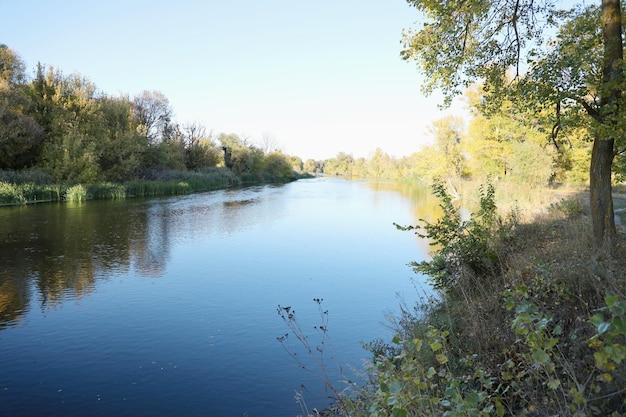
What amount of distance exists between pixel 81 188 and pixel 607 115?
28.8 meters

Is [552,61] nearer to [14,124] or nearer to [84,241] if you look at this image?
[84,241]

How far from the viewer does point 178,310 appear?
8.42 metres

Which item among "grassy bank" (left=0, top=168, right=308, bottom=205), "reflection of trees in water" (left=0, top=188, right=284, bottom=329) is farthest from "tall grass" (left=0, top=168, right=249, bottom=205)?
"reflection of trees in water" (left=0, top=188, right=284, bottom=329)

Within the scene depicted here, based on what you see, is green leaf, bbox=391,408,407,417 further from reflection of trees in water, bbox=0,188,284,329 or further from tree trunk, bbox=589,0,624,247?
reflection of trees in water, bbox=0,188,284,329

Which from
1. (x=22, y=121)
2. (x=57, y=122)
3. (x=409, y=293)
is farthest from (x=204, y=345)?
(x=57, y=122)

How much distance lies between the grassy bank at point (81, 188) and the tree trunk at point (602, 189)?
2701 centimetres

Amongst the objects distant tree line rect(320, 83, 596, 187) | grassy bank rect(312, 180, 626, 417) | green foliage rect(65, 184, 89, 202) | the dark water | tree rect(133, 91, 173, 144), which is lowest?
the dark water

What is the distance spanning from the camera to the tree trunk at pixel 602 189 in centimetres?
608

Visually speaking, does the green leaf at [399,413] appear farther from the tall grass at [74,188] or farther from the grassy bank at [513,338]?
the tall grass at [74,188]

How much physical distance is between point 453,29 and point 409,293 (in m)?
5.51

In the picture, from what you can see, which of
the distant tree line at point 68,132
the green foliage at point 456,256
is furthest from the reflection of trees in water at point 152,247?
the distant tree line at point 68,132

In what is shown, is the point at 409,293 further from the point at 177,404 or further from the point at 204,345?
the point at 177,404

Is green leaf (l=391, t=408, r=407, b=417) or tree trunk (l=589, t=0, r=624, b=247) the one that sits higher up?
tree trunk (l=589, t=0, r=624, b=247)

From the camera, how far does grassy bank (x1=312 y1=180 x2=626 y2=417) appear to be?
2307 mm
